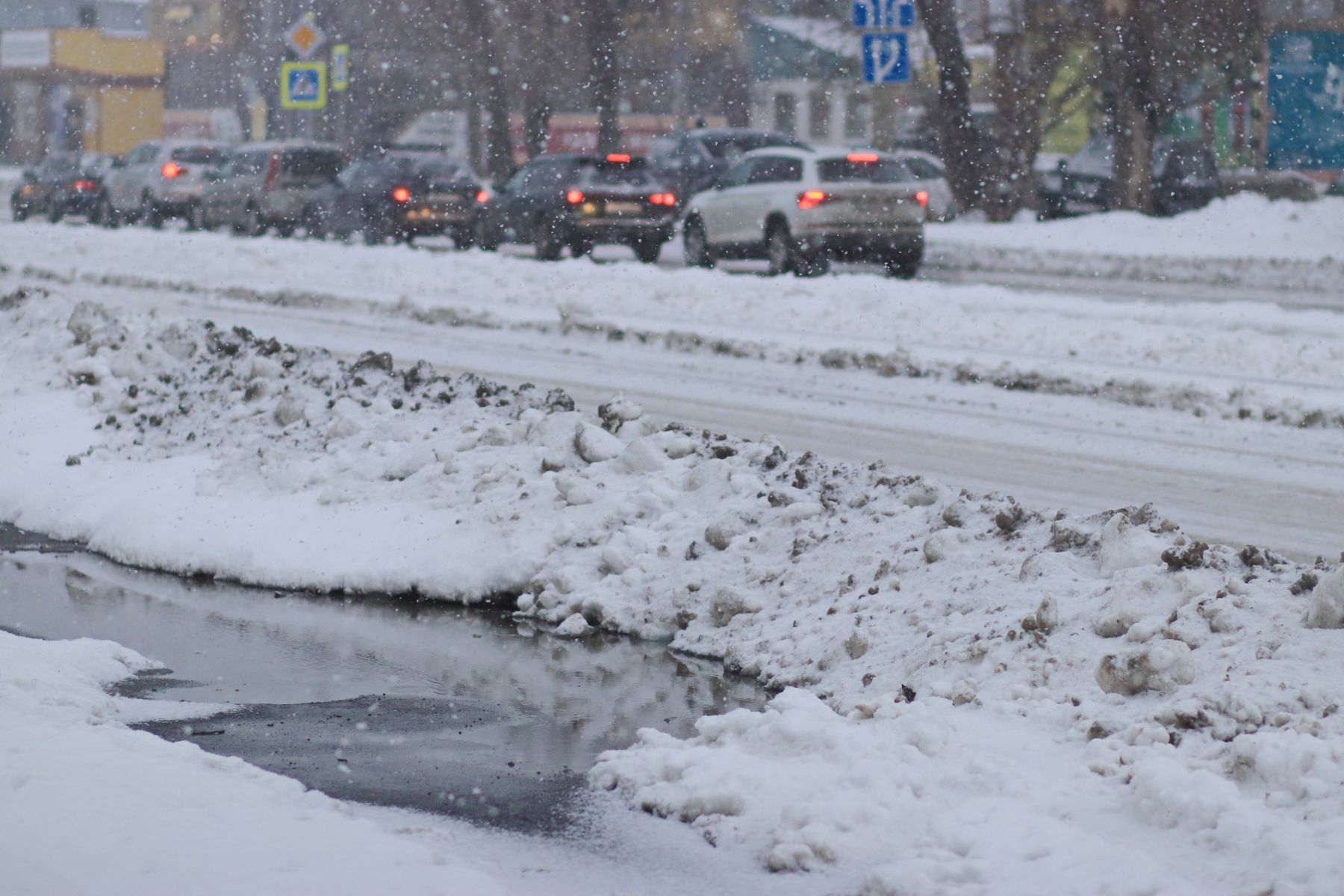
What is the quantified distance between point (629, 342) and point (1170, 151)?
20.3 meters

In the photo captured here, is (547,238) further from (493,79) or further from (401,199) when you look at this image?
(493,79)

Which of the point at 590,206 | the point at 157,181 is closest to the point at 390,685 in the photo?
the point at 590,206

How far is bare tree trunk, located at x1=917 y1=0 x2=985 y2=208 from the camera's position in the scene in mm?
29641

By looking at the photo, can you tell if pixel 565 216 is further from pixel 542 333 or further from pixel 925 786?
pixel 925 786

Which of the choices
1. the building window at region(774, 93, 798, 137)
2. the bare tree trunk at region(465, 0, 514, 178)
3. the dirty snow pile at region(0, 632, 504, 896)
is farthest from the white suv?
the building window at region(774, 93, 798, 137)

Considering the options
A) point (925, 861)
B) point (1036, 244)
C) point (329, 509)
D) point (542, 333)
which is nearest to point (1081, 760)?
point (925, 861)

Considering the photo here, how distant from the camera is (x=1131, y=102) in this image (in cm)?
3016

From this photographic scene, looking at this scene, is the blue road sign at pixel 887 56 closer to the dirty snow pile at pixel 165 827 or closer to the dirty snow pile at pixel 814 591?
the dirty snow pile at pixel 814 591

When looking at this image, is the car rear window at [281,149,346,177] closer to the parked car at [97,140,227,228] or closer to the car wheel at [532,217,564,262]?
the parked car at [97,140,227,228]

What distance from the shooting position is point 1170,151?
33.2 m

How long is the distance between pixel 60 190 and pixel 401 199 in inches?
563

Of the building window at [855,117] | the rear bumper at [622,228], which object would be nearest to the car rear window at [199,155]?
the rear bumper at [622,228]

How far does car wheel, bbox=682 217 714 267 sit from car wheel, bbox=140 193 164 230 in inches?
A: 617

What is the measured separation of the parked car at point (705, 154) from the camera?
33.4m
